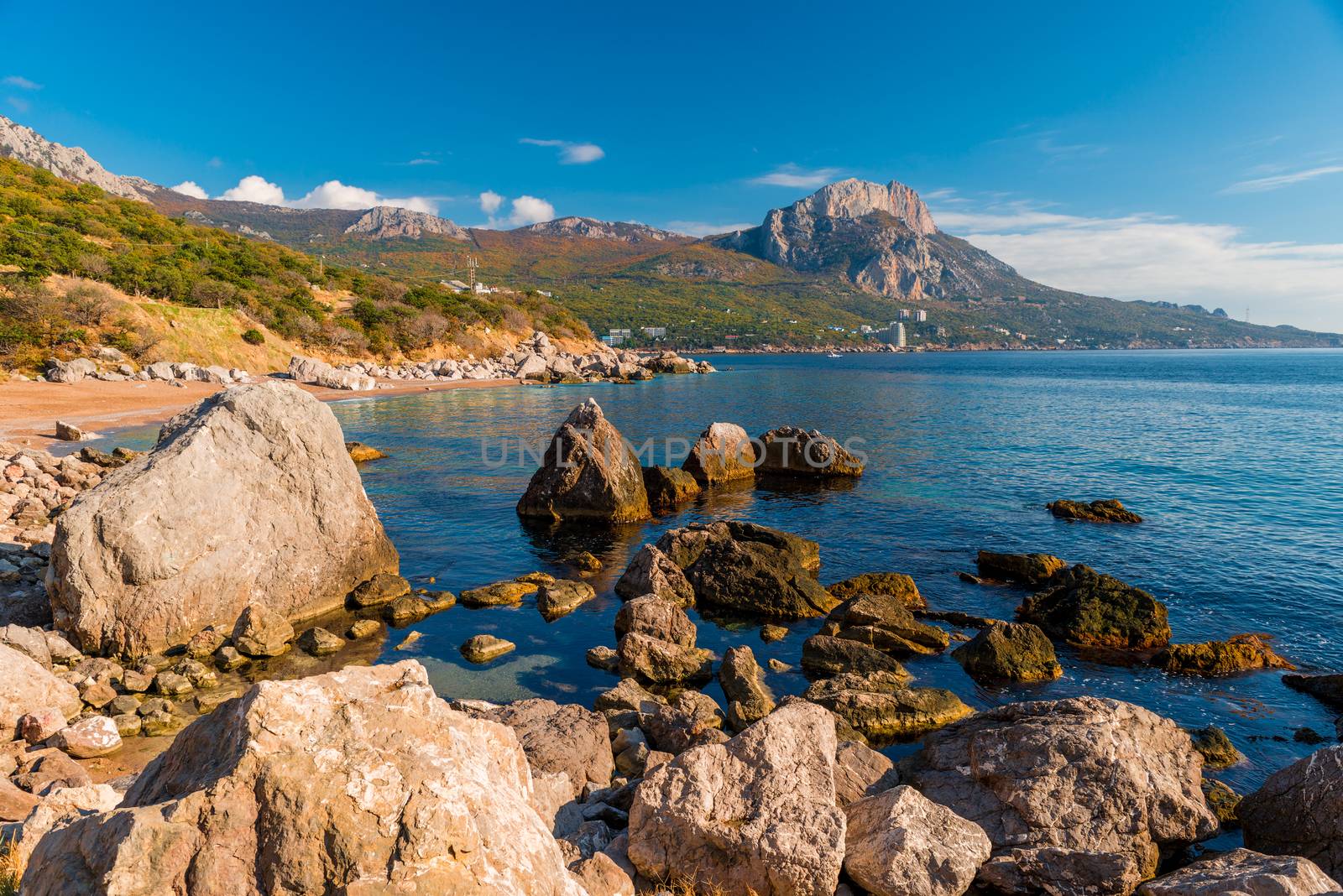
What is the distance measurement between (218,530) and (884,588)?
54.5 ft

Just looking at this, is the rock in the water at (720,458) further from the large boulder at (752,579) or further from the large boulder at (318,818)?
the large boulder at (318,818)

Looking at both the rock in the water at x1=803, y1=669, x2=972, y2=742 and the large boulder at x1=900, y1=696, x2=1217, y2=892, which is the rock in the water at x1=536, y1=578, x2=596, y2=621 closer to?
the rock in the water at x1=803, y1=669, x2=972, y2=742

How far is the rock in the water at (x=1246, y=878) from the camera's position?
21.4ft

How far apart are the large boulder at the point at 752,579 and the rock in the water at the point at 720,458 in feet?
42.2

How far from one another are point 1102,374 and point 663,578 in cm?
15042

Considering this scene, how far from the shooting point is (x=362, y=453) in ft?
124

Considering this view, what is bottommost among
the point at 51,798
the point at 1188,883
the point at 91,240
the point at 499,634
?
the point at 499,634

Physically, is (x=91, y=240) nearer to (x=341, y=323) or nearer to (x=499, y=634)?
(x=341, y=323)

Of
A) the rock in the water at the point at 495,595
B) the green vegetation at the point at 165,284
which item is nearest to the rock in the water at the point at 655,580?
the rock in the water at the point at 495,595

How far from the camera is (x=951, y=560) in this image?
22609mm

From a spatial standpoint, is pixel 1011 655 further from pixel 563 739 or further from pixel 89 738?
pixel 89 738

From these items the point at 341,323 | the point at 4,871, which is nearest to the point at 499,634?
the point at 4,871

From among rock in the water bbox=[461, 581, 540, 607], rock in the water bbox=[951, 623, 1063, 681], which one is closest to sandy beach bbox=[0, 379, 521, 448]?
rock in the water bbox=[461, 581, 540, 607]

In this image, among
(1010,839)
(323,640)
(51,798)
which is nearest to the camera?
(51,798)
